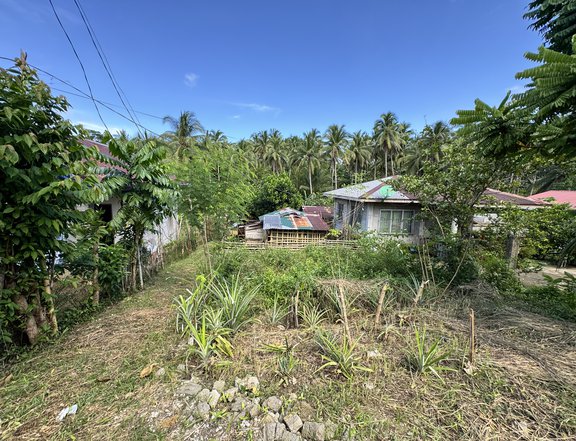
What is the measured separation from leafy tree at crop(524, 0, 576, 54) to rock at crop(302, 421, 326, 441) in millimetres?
14581

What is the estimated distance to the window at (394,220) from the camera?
13428 millimetres

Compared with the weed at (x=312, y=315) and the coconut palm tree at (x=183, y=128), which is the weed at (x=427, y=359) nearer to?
the weed at (x=312, y=315)

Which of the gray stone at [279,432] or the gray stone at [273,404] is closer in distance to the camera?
the gray stone at [279,432]

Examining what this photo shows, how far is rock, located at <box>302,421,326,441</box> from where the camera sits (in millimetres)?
2117

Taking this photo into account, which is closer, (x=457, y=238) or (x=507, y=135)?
(x=507, y=135)

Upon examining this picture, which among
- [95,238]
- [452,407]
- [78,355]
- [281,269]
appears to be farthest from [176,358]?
[281,269]

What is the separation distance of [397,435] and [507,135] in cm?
380

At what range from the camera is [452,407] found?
241cm

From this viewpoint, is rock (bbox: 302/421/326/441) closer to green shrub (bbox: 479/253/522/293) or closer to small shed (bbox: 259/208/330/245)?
Result: green shrub (bbox: 479/253/522/293)

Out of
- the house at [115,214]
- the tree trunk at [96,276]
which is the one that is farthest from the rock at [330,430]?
the house at [115,214]

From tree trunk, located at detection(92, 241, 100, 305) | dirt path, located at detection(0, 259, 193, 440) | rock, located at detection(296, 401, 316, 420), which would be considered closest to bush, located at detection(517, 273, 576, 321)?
rock, located at detection(296, 401, 316, 420)

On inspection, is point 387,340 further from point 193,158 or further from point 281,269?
point 193,158

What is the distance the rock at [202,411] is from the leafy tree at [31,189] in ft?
7.81

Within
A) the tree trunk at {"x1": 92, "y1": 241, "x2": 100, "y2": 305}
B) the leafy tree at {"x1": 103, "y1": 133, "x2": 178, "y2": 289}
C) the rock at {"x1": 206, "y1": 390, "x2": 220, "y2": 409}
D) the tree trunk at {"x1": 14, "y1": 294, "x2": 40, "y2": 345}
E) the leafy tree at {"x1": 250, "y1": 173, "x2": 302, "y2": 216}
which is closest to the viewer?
the rock at {"x1": 206, "y1": 390, "x2": 220, "y2": 409}
